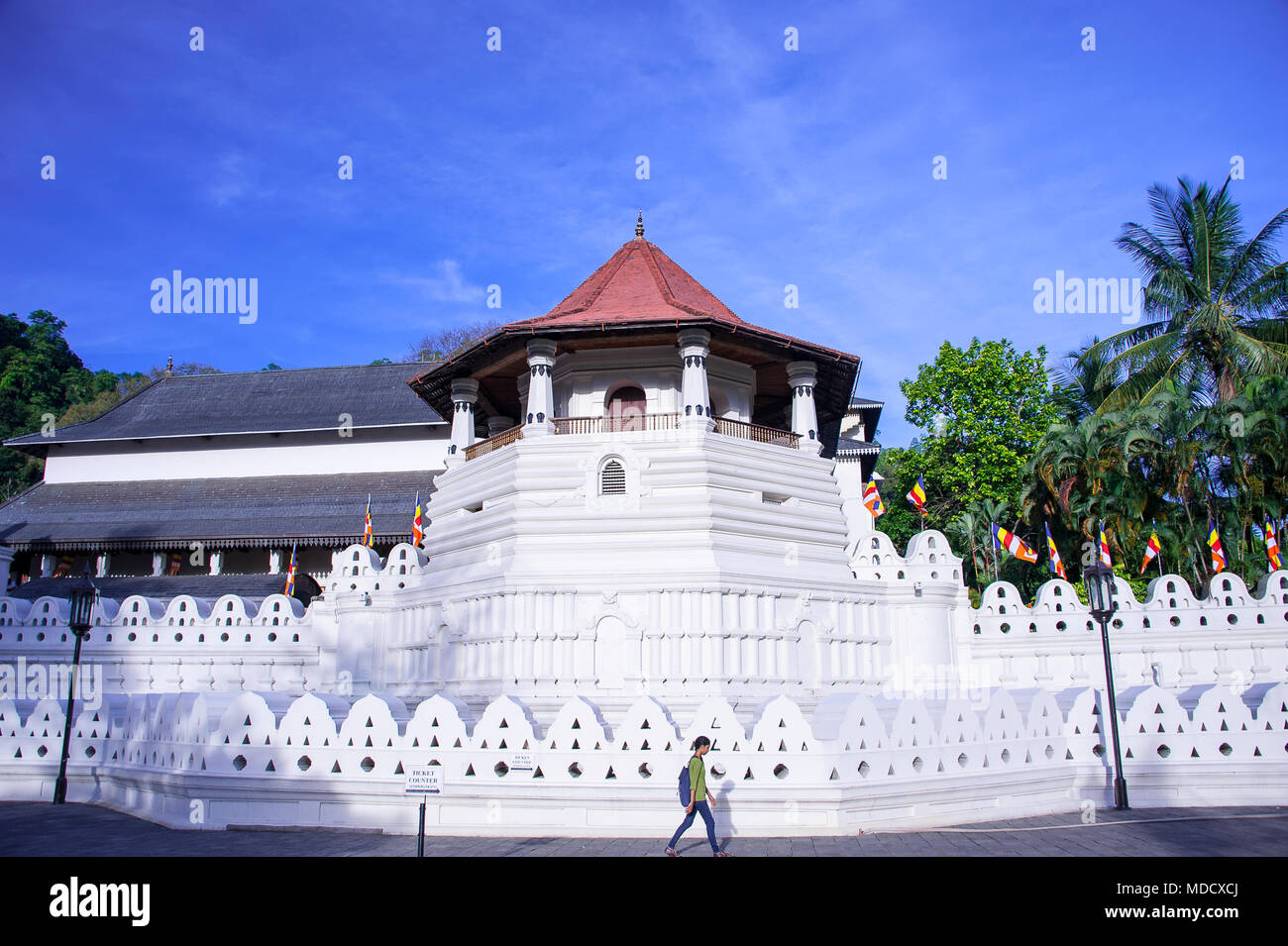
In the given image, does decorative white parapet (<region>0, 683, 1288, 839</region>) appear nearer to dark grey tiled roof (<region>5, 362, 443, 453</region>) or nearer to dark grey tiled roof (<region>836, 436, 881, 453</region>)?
dark grey tiled roof (<region>836, 436, 881, 453</region>)

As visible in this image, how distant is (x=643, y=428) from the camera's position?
68.7ft

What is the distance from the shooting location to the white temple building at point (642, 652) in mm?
11461

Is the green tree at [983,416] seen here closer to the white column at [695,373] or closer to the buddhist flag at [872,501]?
the buddhist flag at [872,501]

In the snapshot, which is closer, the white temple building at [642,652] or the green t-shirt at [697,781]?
the green t-shirt at [697,781]

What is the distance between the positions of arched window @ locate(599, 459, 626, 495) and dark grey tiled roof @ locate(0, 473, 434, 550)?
1256cm

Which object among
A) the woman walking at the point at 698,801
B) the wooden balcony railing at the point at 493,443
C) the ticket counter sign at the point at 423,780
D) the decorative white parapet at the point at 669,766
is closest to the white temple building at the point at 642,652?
the decorative white parapet at the point at 669,766

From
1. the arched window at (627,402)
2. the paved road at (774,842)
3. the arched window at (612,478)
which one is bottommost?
the paved road at (774,842)

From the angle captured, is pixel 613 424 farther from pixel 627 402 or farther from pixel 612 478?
pixel 612 478

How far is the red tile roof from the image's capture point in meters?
20.4

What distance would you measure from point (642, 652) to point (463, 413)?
28.4 feet

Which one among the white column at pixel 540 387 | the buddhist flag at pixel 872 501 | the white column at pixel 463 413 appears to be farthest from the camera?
the buddhist flag at pixel 872 501

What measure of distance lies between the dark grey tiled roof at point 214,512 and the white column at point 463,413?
318 inches

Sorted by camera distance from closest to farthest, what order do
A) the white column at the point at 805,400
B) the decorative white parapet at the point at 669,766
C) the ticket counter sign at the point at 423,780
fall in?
the ticket counter sign at the point at 423,780 → the decorative white parapet at the point at 669,766 → the white column at the point at 805,400

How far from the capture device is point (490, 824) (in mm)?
11227
